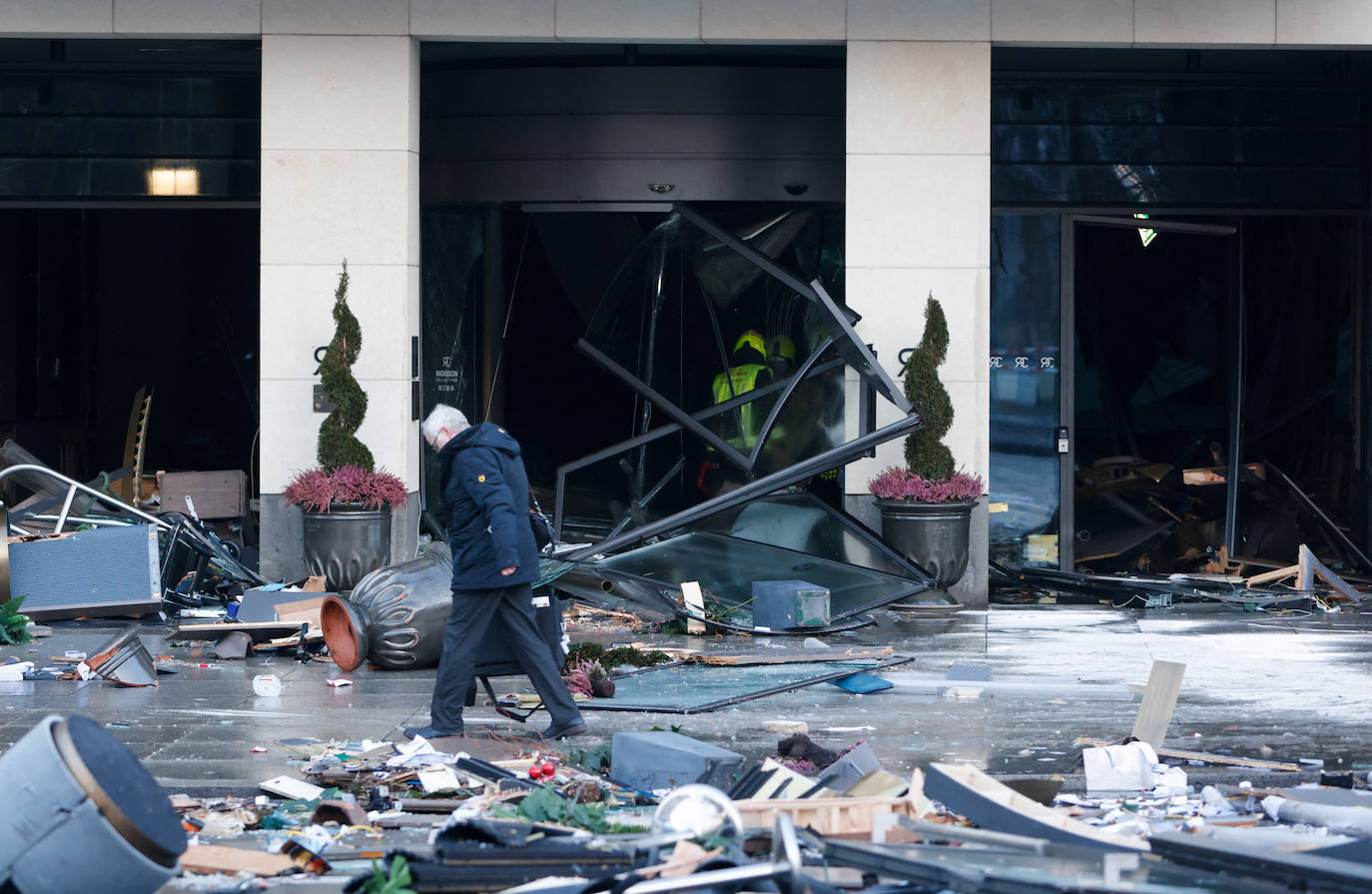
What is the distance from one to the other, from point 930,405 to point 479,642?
18.2 ft

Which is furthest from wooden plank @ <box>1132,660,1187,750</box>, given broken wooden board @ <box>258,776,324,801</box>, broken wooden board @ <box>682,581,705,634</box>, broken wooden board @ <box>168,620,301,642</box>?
broken wooden board @ <box>168,620,301,642</box>

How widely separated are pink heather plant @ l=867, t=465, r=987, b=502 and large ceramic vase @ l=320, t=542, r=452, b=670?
408 cm

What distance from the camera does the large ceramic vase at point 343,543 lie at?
12.0 metres

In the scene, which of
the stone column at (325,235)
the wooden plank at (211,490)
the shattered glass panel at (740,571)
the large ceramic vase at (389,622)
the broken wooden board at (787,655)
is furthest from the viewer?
the wooden plank at (211,490)

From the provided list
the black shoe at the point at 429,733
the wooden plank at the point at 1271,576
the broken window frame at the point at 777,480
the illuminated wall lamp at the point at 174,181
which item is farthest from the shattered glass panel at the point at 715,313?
the black shoe at the point at 429,733

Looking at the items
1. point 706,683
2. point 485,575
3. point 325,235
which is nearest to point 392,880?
point 485,575

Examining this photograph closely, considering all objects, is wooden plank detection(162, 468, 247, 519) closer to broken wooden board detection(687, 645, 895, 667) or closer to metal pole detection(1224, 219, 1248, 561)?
broken wooden board detection(687, 645, 895, 667)

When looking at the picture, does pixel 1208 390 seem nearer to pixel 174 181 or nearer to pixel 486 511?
pixel 174 181

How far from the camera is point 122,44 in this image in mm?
13750

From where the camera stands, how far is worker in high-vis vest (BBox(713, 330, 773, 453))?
1480cm

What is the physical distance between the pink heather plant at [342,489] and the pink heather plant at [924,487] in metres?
4.00

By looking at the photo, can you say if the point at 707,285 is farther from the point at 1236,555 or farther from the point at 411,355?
the point at 1236,555

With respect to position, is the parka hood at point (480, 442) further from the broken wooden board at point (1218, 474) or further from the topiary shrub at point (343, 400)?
the broken wooden board at point (1218, 474)

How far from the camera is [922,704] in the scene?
8594 millimetres
